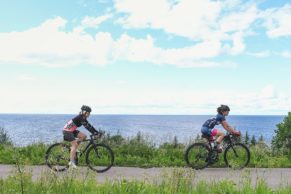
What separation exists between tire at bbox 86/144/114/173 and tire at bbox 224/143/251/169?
3.69 m

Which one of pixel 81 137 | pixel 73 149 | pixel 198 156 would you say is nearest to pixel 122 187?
pixel 73 149

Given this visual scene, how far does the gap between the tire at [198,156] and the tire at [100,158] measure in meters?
2.46

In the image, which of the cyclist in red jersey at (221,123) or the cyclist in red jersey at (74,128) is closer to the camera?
the cyclist in red jersey at (74,128)

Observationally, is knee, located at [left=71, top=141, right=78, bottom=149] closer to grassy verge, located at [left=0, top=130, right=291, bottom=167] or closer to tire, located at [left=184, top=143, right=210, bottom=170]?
grassy verge, located at [left=0, top=130, right=291, bottom=167]

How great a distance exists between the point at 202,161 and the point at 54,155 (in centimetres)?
454

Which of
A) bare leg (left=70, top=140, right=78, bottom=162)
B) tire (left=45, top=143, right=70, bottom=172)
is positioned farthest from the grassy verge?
bare leg (left=70, top=140, right=78, bottom=162)

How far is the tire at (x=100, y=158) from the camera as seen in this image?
1396cm

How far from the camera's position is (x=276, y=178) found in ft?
42.2

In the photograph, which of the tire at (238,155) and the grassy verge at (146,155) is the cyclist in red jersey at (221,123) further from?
the grassy verge at (146,155)

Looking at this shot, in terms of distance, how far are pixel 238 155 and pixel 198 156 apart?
4.53 ft

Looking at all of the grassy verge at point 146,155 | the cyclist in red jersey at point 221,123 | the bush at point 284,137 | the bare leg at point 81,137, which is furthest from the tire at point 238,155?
the bare leg at point 81,137

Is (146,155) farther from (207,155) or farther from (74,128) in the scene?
(74,128)

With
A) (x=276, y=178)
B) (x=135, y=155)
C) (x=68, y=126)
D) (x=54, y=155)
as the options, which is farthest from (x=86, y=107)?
(x=276, y=178)

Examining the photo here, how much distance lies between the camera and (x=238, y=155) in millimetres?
15297
